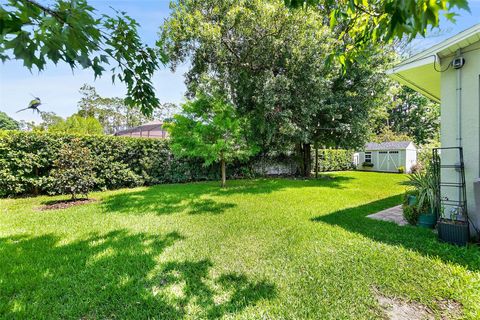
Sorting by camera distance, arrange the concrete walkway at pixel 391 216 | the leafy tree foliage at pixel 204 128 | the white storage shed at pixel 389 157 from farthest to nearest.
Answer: the white storage shed at pixel 389 157
the leafy tree foliage at pixel 204 128
the concrete walkway at pixel 391 216

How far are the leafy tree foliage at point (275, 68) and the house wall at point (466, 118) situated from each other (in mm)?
6987

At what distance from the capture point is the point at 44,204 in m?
7.36

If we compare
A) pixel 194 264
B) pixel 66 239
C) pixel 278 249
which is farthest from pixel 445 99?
pixel 66 239

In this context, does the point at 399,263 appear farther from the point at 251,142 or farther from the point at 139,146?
the point at 139,146

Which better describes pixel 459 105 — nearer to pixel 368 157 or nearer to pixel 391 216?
pixel 391 216

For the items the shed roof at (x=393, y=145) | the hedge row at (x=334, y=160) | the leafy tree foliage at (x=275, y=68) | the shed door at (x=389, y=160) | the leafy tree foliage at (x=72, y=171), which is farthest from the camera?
the shed door at (x=389, y=160)

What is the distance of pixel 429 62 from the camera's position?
178 inches

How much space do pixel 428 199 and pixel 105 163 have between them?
37.6 ft

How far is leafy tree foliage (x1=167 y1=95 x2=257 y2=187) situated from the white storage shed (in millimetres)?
16878

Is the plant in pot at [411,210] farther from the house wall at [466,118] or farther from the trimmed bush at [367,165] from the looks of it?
the trimmed bush at [367,165]

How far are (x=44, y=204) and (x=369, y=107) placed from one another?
15512 millimetres

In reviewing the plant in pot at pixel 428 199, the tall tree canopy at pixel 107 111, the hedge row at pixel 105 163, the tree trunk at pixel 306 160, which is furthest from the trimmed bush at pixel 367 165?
the tall tree canopy at pixel 107 111

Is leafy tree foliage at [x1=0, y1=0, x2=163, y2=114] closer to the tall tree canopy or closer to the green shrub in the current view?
the green shrub

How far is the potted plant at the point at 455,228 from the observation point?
3.83 meters
